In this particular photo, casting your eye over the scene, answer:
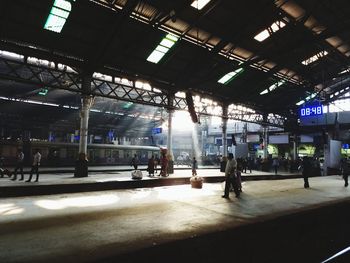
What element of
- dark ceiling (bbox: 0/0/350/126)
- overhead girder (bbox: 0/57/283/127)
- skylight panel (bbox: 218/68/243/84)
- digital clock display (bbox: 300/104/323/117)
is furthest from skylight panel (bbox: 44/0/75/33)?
digital clock display (bbox: 300/104/323/117)

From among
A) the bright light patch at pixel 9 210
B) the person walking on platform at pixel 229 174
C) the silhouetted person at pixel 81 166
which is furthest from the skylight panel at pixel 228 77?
the bright light patch at pixel 9 210

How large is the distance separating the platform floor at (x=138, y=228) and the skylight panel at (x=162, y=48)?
26.9ft

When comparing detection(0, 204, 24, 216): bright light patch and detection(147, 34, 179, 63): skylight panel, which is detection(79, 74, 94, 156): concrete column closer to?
detection(147, 34, 179, 63): skylight panel

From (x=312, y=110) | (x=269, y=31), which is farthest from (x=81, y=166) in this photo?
(x=312, y=110)

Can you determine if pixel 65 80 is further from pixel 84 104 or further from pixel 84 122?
pixel 84 122

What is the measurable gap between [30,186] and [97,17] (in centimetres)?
755

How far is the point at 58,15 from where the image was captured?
9.90 m

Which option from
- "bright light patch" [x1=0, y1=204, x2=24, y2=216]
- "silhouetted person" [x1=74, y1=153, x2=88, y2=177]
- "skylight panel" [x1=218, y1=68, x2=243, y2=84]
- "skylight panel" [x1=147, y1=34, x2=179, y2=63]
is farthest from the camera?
"skylight panel" [x1=218, y1=68, x2=243, y2=84]

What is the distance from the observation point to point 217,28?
1238 cm

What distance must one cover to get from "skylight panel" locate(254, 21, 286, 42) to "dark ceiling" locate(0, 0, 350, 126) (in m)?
0.21

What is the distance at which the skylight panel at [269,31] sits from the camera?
41.6ft

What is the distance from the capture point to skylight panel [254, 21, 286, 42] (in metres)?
12.7

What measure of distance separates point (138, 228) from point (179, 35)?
9.93 metres

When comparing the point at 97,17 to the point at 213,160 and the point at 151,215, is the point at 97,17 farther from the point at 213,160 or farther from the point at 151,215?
the point at 213,160
